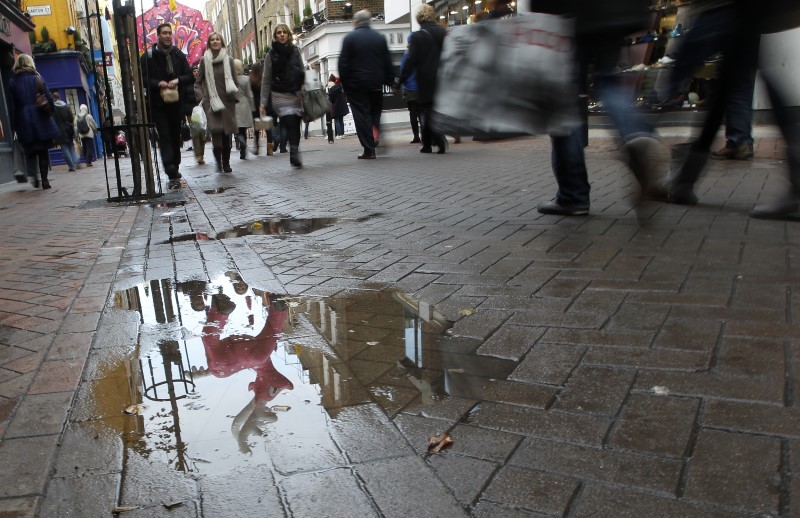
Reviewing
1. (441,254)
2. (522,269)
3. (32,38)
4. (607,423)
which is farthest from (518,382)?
(32,38)

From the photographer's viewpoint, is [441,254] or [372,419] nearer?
[372,419]

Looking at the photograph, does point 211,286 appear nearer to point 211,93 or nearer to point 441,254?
point 441,254

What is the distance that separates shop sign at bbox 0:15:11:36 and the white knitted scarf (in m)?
8.47

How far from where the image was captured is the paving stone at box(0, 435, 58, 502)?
1.83 meters

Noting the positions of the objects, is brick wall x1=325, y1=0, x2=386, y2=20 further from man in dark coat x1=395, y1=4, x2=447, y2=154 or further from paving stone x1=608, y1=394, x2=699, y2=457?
paving stone x1=608, y1=394, x2=699, y2=457

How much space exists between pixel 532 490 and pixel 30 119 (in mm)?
11817

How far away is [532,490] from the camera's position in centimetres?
173

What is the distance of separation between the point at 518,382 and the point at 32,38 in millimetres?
24988

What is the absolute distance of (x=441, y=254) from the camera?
4.20 m

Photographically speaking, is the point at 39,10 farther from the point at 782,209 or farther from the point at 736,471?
the point at 736,471

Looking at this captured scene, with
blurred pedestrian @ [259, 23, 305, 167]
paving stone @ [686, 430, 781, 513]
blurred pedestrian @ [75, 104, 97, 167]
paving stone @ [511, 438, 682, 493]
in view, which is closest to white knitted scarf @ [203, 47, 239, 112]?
blurred pedestrian @ [259, 23, 305, 167]

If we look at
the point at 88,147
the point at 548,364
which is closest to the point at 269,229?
the point at 548,364

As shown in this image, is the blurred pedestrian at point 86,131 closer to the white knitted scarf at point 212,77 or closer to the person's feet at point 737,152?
the white knitted scarf at point 212,77

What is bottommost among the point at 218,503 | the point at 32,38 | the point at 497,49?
the point at 218,503
